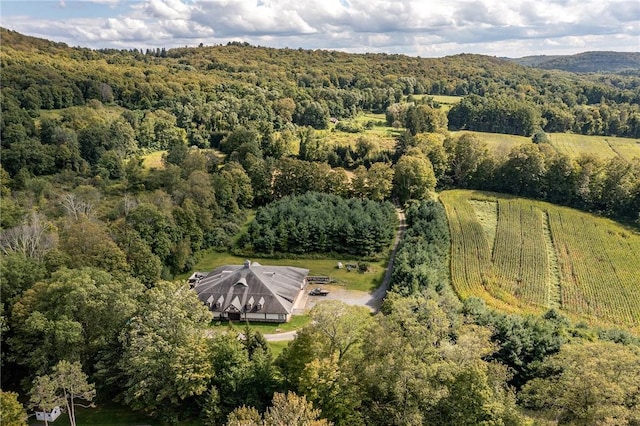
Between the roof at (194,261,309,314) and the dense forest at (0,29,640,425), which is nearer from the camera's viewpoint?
the dense forest at (0,29,640,425)

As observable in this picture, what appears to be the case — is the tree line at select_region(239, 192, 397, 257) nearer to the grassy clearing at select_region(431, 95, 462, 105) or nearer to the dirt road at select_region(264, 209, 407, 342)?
the dirt road at select_region(264, 209, 407, 342)

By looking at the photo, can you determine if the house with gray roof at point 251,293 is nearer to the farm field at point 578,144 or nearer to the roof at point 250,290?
the roof at point 250,290

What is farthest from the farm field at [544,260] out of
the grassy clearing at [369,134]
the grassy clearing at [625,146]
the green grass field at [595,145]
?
the grassy clearing at [625,146]

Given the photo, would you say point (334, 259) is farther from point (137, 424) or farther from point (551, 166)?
point (551, 166)

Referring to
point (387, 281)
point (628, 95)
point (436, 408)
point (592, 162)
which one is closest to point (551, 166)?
point (592, 162)

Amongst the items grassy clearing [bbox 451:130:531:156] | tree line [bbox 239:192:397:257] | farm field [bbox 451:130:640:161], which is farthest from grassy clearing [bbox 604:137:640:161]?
tree line [bbox 239:192:397:257]

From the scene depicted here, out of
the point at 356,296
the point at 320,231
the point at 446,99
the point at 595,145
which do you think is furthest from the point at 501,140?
the point at 356,296

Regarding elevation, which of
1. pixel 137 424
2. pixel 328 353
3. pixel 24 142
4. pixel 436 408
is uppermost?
pixel 24 142
